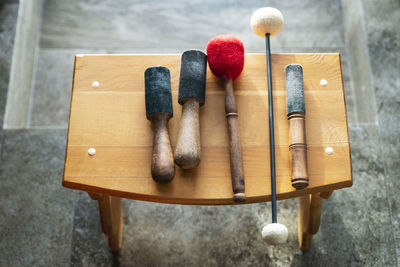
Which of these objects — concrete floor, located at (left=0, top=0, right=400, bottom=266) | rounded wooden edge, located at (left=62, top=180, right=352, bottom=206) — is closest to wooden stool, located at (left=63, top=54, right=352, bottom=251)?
rounded wooden edge, located at (left=62, top=180, right=352, bottom=206)

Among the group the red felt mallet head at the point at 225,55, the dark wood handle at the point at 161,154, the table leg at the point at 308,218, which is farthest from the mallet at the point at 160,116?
the table leg at the point at 308,218

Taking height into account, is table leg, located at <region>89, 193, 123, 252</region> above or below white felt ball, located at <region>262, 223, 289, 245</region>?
above

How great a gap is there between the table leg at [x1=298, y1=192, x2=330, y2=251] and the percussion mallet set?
27cm

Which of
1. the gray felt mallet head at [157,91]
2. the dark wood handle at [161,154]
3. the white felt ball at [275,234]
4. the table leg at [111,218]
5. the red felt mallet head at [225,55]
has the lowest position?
the white felt ball at [275,234]

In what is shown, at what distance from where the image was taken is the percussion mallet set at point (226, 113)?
3.34 feet

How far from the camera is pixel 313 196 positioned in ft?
4.09

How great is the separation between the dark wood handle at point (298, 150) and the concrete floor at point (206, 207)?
50cm

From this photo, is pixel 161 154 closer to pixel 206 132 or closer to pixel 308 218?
pixel 206 132

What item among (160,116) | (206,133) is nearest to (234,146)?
(206,133)

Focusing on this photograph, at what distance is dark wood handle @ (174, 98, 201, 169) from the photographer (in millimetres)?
1015

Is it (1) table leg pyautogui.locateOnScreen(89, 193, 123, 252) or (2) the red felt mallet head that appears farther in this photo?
(1) table leg pyautogui.locateOnScreen(89, 193, 123, 252)

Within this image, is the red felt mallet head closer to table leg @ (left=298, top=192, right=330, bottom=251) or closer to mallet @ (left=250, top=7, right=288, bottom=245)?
mallet @ (left=250, top=7, right=288, bottom=245)

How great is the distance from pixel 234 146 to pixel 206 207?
521 millimetres

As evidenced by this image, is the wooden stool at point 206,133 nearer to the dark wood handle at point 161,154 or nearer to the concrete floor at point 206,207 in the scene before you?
the dark wood handle at point 161,154
